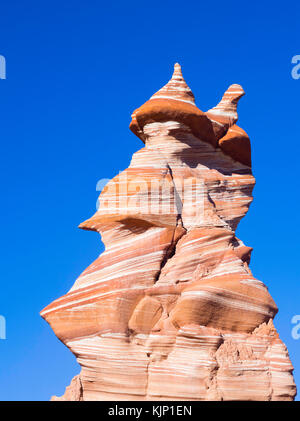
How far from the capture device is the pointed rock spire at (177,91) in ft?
89.1

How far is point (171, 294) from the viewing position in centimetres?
2505

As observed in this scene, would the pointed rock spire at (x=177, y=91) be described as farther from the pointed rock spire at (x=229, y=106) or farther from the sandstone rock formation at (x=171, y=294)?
the pointed rock spire at (x=229, y=106)

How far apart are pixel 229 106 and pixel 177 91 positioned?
9.09 feet

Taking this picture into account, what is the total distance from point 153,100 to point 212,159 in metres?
2.76

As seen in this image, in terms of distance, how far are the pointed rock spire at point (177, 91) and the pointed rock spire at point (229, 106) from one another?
1.75 m

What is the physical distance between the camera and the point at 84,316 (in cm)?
2492

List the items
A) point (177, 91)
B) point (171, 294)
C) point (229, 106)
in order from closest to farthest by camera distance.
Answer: point (171, 294)
point (177, 91)
point (229, 106)

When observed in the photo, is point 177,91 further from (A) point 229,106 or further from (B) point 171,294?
(B) point 171,294

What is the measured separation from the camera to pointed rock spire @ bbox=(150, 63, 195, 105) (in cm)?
2717

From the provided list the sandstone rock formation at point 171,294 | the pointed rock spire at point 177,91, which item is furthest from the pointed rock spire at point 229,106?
the pointed rock spire at point 177,91

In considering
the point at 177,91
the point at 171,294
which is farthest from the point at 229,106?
the point at 171,294
